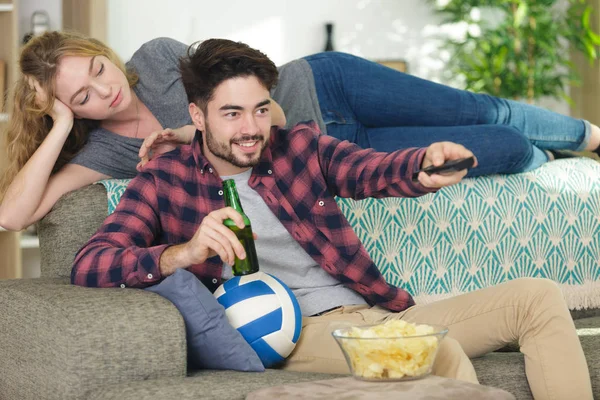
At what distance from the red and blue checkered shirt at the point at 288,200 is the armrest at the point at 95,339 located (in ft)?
0.85

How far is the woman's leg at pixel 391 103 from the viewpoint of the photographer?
305 cm

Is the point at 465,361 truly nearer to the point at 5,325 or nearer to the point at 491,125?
the point at 5,325

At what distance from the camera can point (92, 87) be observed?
258cm

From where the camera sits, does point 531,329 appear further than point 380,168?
No

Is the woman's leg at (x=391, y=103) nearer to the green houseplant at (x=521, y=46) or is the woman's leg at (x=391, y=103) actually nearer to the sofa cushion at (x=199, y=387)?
the sofa cushion at (x=199, y=387)

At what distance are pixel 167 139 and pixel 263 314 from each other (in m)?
0.77

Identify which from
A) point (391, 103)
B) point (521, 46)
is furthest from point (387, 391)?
point (521, 46)

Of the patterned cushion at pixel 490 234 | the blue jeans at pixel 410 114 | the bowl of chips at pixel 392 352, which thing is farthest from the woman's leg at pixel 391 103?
the bowl of chips at pixel 392 352

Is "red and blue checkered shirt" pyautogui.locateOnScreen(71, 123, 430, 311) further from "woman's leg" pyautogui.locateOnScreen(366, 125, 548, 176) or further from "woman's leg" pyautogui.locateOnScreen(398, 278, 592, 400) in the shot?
"woman's leg" pyautogui.locateOnScreen(366, 125, 548, 176)

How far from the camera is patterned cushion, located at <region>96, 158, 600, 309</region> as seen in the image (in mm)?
2756

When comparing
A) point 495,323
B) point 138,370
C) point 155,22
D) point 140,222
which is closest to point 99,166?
point 140,222

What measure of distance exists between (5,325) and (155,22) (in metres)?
3.45

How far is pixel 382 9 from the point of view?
570 centimetres

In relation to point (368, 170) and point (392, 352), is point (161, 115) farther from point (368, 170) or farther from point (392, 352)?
point (392, 352)
